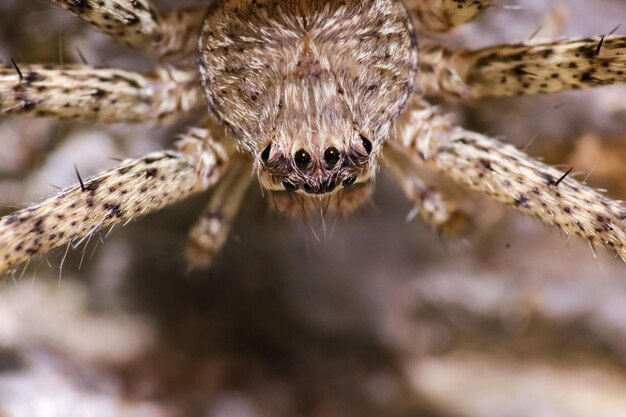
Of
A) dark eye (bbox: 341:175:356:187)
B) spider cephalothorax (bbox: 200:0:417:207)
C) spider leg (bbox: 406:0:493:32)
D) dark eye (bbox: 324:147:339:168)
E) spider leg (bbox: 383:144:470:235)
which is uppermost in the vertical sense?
spider leg (bbox: 406:0:493:32)

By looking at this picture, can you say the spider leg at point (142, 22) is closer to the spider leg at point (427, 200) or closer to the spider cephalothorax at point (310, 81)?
the spider cephalothorax at point (310, 81)

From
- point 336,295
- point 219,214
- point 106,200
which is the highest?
point 106,200

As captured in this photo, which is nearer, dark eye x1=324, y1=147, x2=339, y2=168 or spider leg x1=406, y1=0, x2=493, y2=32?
dark eye x1=324, y1=147, x2=339, y2=168

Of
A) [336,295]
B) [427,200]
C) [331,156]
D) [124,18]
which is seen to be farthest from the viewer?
[336,295]

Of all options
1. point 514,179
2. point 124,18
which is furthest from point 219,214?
point 514,179

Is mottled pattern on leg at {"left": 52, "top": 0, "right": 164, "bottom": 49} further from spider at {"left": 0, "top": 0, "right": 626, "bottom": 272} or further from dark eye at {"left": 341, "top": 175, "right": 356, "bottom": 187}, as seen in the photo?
dark eye at {"left": 341, "top": 175, "right": 356, "bottom": 187}

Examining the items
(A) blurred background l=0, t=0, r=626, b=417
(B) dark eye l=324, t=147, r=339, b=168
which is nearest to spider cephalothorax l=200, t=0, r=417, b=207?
(B) dark eye l=324, t=147, r=339, b=168

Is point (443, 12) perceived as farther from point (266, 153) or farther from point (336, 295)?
point (336, 295)
